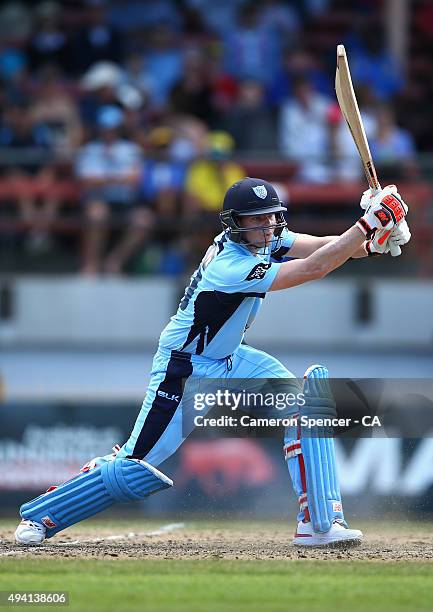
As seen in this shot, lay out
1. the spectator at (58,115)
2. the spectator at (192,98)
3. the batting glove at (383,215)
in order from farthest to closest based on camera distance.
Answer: the spectator at (192,98)
the spectator at (58,115)
the batting glove at (383,215)

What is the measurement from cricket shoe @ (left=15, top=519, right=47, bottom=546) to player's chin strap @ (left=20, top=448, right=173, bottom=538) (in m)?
0.03

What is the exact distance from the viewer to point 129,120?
1299 centimetres

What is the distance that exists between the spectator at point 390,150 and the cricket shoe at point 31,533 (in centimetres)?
641

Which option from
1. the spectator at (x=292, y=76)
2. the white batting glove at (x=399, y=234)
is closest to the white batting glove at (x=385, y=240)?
the white batting glove at (x=399, y=234)

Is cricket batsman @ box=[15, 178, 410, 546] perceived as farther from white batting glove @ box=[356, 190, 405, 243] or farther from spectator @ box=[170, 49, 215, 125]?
spectator @ box=[170, 49, 215, 125]

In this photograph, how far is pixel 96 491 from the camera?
6.82m

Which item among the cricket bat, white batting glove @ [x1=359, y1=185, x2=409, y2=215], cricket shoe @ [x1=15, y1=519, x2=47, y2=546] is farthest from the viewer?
the cricket bat

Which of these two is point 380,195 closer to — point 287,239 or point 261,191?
point 261,191

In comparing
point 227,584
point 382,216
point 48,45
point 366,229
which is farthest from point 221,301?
point 48,45

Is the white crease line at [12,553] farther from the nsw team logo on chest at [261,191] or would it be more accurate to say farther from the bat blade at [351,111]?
the bat blade at [351,111]

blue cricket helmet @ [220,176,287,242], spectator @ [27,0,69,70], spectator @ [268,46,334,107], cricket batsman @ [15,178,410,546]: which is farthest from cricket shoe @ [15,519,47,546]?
spectator @ [27,0,69,70]

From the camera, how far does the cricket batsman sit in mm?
6695

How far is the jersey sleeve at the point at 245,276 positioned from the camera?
6.61 m

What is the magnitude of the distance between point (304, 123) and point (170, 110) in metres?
1.44
